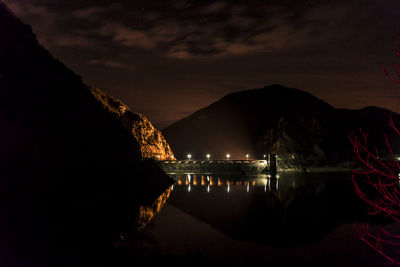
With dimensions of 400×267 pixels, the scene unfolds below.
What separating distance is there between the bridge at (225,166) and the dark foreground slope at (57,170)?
134ft

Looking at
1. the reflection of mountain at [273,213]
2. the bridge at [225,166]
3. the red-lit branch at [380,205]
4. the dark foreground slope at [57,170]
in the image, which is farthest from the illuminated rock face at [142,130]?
the red-lit branch at [380,205]

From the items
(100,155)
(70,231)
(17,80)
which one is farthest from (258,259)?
(17,80)

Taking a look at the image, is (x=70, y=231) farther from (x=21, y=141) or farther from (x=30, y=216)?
(x=21, y=141)

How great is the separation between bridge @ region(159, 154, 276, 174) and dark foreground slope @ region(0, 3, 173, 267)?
40695 mm

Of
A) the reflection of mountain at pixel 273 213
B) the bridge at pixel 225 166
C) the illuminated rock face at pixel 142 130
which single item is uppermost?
the illuminated rock face at pixel 142 130

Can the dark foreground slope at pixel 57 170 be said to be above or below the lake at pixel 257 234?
above

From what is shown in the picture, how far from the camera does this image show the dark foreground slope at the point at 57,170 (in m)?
17.6

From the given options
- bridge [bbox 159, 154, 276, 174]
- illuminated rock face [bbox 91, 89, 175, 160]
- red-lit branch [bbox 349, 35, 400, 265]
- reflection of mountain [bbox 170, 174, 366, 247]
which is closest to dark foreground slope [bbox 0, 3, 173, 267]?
reflection of mountain [bbox 170, 174, 366, 247]

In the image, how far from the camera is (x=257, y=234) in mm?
22109

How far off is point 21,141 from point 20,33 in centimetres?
2239

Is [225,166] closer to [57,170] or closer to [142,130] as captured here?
A: [142,130]

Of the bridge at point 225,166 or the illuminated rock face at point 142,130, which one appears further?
the illuminated rock face at point 142,130

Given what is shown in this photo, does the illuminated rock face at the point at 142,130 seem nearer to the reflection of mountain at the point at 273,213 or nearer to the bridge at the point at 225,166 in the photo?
the bridge at the point at 225,166

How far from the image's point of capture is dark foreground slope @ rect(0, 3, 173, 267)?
17647mm
